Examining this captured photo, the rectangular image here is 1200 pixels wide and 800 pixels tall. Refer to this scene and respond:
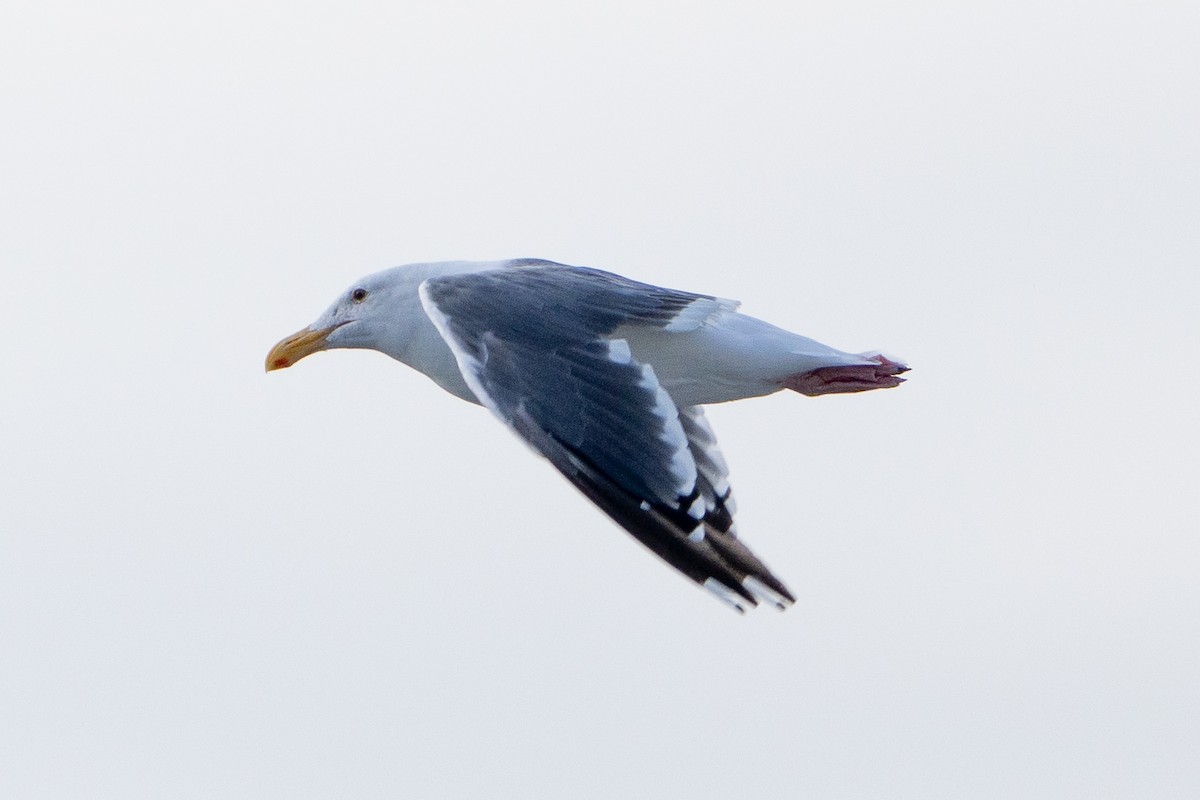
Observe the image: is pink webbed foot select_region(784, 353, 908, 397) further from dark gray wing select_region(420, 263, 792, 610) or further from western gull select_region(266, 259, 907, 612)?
dark gray wing select_region(420, 263, 792, 610)

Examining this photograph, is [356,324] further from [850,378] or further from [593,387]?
[850,378]

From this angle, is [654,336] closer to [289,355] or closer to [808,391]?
[808,391]

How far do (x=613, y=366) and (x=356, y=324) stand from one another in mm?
2105

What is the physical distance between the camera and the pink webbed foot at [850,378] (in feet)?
33.3

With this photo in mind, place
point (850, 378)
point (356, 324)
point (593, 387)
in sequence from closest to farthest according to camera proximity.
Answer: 1. point (593, 387)
2. point (850, 378)
3. point (356, 324)

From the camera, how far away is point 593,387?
350 inches

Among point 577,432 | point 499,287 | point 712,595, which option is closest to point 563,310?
point 499,287

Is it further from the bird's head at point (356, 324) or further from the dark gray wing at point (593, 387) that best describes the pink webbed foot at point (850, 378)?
the bird's head at point (356, 324)

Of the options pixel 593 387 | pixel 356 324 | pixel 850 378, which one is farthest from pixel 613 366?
pixel 356 324

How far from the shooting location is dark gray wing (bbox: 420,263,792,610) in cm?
853

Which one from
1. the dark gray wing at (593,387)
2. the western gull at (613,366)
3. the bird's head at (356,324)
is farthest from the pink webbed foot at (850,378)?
the bird's head at (356,324)

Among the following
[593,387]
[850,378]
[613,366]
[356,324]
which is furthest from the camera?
[356,324]

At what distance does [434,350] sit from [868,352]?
6.34 ft

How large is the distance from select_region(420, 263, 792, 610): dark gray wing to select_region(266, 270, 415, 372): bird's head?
0.85m
